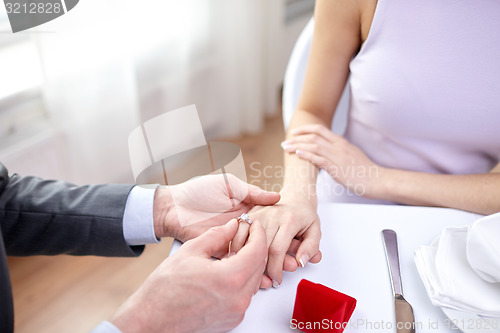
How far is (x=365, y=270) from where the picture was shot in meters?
0.60

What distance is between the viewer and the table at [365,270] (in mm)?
520

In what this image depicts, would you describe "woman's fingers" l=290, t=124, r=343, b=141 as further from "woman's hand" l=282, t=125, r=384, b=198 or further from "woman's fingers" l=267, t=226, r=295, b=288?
"woman's fingers" l=267, t=226, r=295, b=288

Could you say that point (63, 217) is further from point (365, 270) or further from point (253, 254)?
point (365, 270)

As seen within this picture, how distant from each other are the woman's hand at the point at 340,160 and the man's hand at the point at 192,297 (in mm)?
390

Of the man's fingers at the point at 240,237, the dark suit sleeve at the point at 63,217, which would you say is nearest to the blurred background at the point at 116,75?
the dark suit sleeve at the point at 63,217

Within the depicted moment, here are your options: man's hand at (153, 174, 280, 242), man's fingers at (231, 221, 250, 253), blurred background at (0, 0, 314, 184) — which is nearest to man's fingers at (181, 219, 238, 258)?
man's fingers at (231, 221, 250, 253)

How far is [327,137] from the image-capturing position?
905 millimetres

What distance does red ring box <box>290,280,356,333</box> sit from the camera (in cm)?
49

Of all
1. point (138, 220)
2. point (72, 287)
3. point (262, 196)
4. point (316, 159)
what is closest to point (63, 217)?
point (138, 220)

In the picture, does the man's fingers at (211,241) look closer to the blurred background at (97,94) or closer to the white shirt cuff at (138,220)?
the white shirt cuff at (138,220)

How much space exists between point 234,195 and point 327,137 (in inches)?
10.9

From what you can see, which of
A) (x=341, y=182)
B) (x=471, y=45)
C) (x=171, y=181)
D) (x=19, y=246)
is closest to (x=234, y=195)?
(x=171, y=181)

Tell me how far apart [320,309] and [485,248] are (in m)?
0.23

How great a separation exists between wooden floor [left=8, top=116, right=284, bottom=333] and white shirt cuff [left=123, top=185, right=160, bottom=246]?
0.61m
